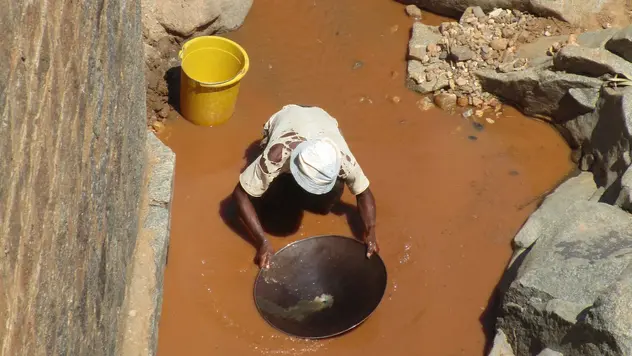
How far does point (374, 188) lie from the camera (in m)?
5.95

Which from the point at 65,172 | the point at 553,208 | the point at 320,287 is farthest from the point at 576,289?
the point at 65,172

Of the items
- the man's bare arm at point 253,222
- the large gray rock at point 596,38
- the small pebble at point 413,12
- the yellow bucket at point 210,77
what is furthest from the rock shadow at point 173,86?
the large gray rock at point 596,38

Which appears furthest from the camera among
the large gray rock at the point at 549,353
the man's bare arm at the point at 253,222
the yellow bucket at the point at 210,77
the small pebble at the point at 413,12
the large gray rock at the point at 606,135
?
the small pebble at the point at 413,12

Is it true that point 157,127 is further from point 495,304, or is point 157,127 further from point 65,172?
point 65,172

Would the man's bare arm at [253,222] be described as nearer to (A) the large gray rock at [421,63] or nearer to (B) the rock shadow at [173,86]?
(B) the rock shadow at [173,86]

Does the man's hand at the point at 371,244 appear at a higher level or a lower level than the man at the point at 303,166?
lower

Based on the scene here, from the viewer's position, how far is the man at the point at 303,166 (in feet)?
15.5

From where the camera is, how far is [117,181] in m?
4.05

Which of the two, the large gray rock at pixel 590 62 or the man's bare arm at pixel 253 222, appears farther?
the large gray rock at pixel 590 62

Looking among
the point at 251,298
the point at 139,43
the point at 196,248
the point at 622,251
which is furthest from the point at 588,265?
the point at 139,43

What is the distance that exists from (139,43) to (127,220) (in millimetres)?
1083

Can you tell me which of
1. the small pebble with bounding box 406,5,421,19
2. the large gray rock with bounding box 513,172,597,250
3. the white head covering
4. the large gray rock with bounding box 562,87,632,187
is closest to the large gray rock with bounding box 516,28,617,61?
the large gray rock with bounding box 562,87,632,187

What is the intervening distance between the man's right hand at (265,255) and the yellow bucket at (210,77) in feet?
4.67

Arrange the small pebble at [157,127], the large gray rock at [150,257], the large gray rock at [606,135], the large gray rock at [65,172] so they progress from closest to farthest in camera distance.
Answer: the large gray rock at [65,172] < the large gray rock at [150,257] < the large gray rock at [606,135] < the small pebble at [157,127]
